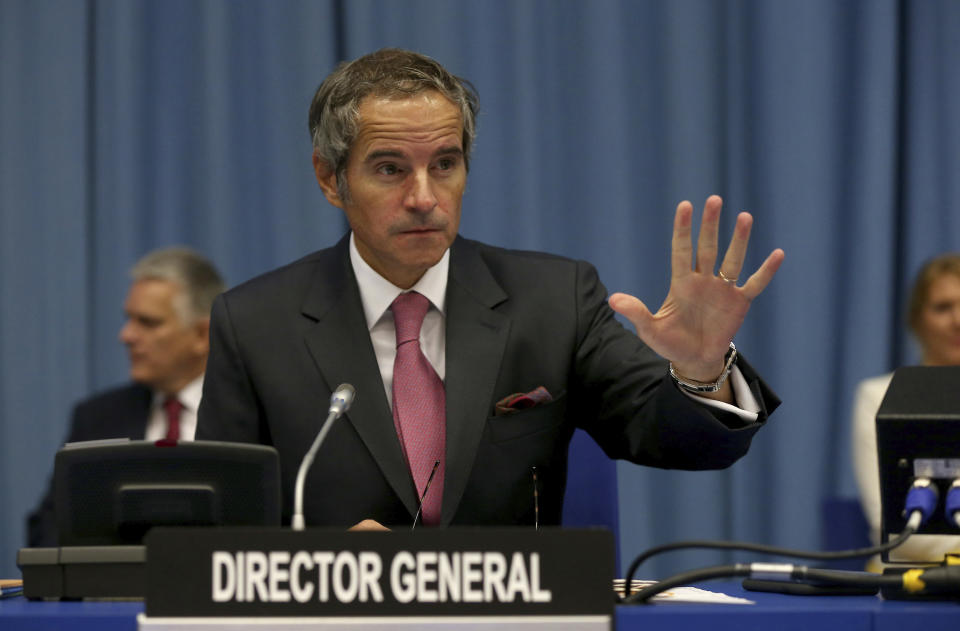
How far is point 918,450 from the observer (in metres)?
1.29

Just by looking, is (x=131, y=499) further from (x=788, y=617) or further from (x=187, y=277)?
(x=187, y=277)

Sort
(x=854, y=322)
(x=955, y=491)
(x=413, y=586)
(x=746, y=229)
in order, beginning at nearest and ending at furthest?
(x=413, y=586) < (x=955, y=491) < (x=746, y=229) < (x=854, y=322)

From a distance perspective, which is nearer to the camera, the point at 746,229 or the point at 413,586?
the point at 413,586

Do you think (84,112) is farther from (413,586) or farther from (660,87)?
(413,586)

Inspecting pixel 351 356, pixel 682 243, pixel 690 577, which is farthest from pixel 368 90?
pixel 690 577

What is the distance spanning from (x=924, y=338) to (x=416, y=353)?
2.04m

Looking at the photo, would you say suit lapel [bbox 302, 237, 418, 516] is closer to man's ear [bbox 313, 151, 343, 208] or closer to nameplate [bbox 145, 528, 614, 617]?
man's ear [bbox 313, 151, 343, 208]

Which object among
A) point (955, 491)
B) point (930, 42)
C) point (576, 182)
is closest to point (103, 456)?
point (955, 491)

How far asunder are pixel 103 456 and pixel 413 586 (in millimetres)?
533

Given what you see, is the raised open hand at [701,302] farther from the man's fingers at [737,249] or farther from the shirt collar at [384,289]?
the shirt collar at [384,289]

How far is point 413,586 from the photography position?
108 cm

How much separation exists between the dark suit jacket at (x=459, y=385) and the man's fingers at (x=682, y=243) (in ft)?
1.09

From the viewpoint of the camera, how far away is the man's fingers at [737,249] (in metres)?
1.55

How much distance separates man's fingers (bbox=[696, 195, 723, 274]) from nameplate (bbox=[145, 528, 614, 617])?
0.61 m
